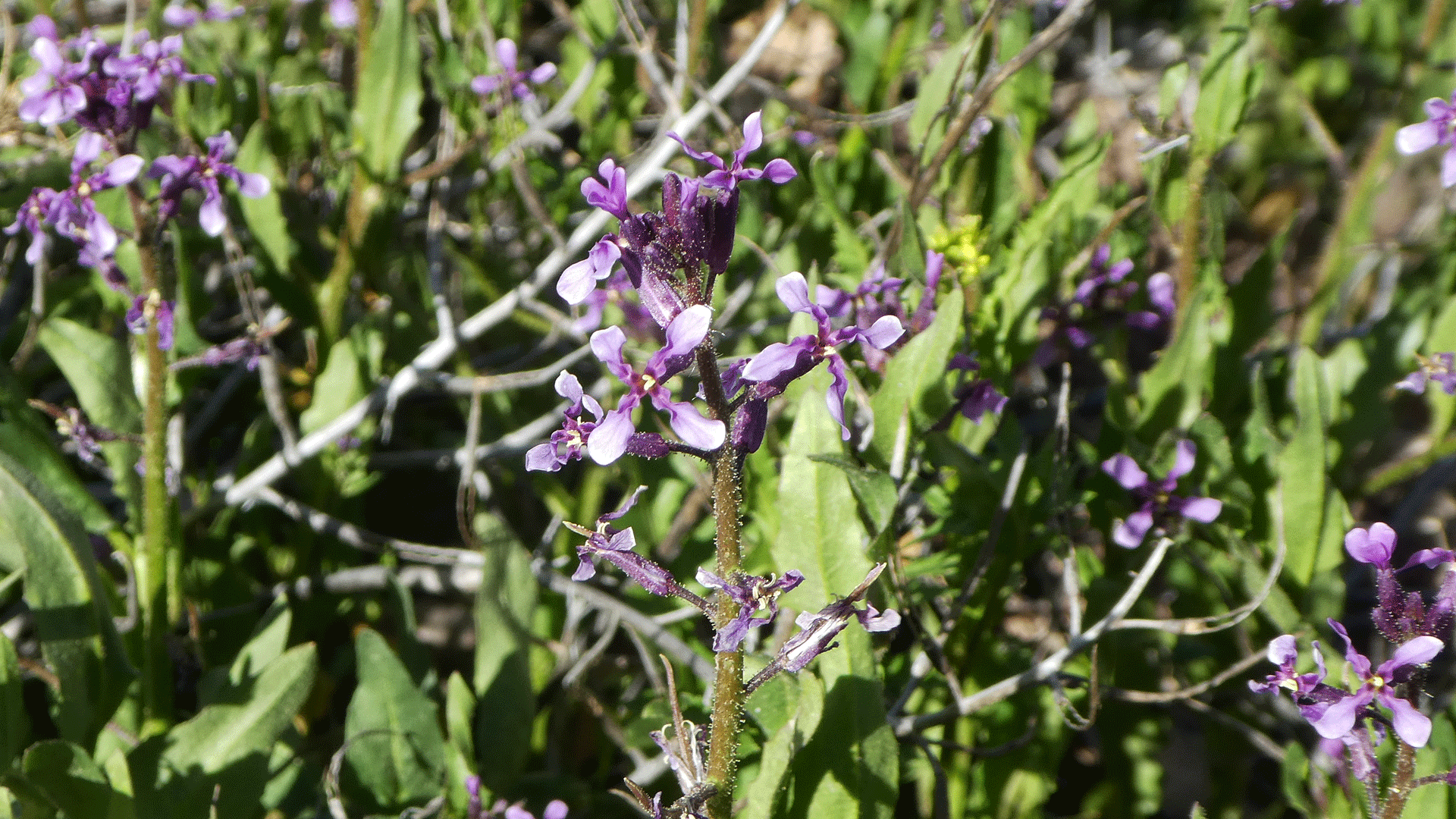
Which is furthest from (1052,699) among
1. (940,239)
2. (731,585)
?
(731,585)

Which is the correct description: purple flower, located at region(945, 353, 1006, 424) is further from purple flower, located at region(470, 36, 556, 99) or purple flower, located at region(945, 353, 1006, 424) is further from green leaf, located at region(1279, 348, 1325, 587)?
purple flower, located at region(470, 36, 556, 99)

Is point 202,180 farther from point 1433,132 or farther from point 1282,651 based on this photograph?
point 1433,132

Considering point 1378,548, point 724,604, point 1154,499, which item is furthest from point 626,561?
point 1154,499

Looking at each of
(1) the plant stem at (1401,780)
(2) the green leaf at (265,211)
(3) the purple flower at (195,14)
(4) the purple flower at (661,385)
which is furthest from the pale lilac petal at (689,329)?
(3) the purple flower at (195,14)

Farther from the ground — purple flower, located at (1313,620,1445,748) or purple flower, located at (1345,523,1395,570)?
purple flower, located at (1345,523,1395,570)

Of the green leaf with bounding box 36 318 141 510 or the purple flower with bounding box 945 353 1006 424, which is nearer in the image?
the purple flower with bounding box 945 353 1006 424

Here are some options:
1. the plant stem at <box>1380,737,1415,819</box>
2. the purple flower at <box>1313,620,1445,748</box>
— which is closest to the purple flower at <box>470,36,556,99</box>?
the purple flower at <box>1313,620,1445,748</box>
